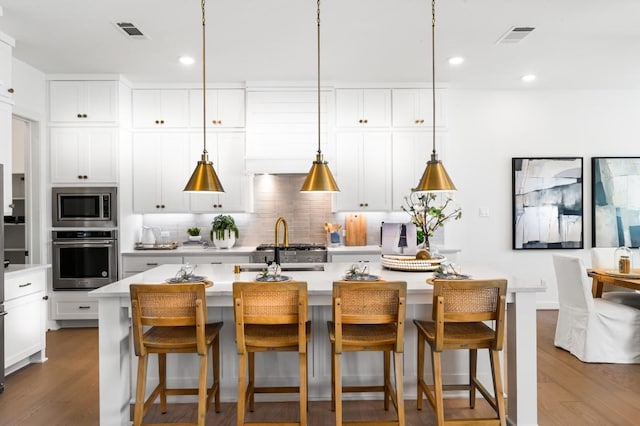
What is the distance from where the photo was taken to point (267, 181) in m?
5.88

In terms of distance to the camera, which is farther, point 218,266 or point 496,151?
point 496,151

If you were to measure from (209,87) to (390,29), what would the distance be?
252 centimetres

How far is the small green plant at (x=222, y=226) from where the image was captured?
18.0 ft

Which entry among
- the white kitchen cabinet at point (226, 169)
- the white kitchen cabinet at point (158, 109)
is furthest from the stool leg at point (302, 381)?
the white kitchen cabinet at point (158, 109)

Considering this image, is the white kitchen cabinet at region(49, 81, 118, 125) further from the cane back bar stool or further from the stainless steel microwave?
the cane back bar stool

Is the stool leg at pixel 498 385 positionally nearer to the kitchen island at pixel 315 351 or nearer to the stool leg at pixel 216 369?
the kitchen island at pixel 315 351

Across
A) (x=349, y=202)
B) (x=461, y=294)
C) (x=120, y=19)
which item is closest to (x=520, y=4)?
(x=461, y=294)

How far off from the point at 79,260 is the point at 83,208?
60 centimetres

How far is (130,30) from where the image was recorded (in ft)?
13.0

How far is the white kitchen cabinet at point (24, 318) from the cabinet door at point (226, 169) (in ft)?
6.35

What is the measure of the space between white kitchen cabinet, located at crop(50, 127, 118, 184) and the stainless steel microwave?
14cm

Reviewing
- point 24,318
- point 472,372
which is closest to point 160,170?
point 24,318

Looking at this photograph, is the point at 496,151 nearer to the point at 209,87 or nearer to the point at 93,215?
the point at 209,87

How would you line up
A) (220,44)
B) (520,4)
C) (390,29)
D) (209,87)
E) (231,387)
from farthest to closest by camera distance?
(209,87) < (220,44) < (390,29) < (520,4) < (231,387)
